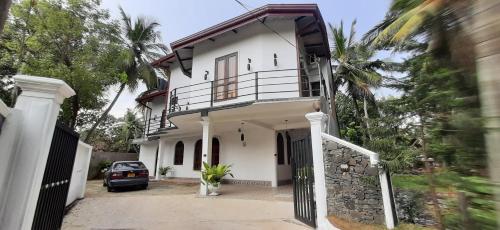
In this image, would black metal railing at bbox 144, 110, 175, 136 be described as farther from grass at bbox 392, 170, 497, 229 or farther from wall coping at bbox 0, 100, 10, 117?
grass at bbox 392, 170, 497, 229

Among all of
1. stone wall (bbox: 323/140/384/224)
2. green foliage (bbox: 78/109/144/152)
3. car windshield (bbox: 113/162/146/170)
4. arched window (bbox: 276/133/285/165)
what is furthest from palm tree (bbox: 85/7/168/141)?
stone wall (bbox: 323/140/384/224)

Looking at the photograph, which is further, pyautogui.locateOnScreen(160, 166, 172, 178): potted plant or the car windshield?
pyautogui.locateOnScreen(160, 166, 172, 178): potted plant

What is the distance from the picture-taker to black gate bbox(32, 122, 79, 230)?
270 centimetres

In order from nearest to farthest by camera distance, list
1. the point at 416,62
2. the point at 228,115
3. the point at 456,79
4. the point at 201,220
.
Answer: the point at 456,79
the point at 416,62
the point at 201,220
the point at 228,115

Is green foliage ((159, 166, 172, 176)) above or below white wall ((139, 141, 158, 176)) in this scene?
below

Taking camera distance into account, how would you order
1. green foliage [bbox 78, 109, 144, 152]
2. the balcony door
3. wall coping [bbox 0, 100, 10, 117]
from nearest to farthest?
1. wall coping [bbox 0, 100, 10, 117]
2. the balcony door
3. green foliage [bbox 78, 109, 144, 152]

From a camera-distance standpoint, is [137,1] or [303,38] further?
[303,38]

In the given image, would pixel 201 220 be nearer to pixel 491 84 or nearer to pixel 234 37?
pixel 491 84

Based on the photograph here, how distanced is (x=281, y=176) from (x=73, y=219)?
8157mm

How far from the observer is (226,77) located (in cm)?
1023

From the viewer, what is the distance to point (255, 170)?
449 inches

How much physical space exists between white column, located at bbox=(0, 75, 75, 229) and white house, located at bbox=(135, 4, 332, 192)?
6189mm

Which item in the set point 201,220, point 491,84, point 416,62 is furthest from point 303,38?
point 491,84

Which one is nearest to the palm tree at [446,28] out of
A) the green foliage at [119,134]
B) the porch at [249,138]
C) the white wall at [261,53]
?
the porch at [249,138]
